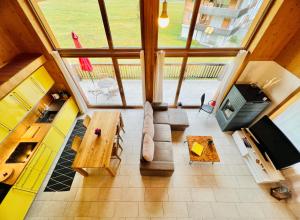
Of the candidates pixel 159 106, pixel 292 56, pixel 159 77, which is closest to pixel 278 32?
pixel 292 56

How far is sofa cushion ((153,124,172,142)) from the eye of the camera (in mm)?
3813

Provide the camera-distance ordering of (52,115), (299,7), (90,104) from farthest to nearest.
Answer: (90,104), (52,115), (299,7)

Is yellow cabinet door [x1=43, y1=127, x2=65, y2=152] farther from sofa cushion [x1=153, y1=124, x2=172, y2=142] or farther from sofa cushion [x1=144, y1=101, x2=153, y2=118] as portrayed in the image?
sofa cushion [x1=153, y1=124, x2=172, y2=142]

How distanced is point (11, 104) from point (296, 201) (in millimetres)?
6343

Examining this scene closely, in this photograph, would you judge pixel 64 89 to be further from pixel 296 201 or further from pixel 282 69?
pixel 296 201

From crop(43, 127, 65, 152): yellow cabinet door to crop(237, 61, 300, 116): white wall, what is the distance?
5.31 meters

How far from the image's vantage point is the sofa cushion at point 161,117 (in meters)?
4.27

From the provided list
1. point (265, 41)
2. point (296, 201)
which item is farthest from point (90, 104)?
point (296, 201)

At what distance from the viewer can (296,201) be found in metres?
3.08

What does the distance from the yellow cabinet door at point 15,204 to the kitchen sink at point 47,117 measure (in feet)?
5.43

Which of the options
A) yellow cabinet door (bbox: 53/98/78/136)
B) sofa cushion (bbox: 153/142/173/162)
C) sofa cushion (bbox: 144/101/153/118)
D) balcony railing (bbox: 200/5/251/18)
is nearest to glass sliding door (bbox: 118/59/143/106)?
sofa cushion (bbox: 144/101/153/118)

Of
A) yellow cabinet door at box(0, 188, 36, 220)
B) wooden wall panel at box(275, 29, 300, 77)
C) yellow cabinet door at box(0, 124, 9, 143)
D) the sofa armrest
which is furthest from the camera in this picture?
the sofa armrest

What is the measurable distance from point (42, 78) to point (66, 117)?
1215mm

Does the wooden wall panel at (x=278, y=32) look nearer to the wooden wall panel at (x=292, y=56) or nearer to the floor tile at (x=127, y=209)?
the wooden wall panel at (x=292, y=56)
